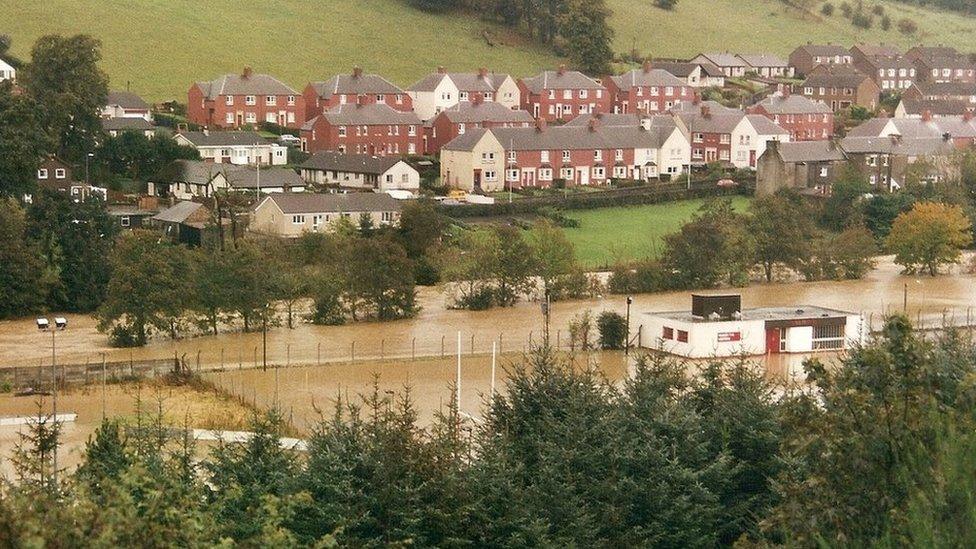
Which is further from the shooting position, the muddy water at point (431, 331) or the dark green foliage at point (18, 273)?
the dark green foliage at point (18, 273)

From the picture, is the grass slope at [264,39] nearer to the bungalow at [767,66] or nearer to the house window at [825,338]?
the bungalow at [767,66]

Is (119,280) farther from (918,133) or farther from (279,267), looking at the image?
(918,133)

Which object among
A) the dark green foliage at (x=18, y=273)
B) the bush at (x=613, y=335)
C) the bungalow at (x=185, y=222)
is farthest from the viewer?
the bungalow at (x=185, y=222)

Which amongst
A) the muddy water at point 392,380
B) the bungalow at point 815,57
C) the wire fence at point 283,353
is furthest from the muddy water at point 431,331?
the bungalow at point 815,57

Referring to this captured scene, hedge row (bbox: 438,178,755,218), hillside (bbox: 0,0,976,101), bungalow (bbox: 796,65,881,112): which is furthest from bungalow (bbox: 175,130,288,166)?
bungalow (bbox: 796,65,881,112)

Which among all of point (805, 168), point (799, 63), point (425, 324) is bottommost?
point (425, 324)

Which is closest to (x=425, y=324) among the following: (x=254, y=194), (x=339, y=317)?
(x=339, y=317)

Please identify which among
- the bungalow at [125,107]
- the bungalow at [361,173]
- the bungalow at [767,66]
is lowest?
the bungalow at [361,173]

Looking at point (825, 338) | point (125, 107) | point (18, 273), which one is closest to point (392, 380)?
point (825, 338)
